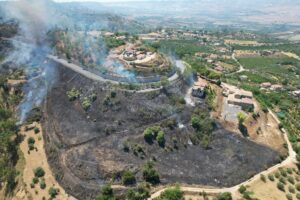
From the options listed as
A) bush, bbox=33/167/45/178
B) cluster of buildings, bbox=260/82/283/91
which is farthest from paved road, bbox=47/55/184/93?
cluster of buildings, bbox=260/82/283/91

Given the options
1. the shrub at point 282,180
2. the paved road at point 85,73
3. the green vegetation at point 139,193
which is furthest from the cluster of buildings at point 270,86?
the green vegetation at point 139,193

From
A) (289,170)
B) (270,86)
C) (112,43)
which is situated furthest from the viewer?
(270,86)

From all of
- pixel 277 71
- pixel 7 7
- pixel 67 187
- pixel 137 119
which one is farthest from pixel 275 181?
pixel 7 7

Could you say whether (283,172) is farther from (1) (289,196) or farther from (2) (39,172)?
(2) (39,172)

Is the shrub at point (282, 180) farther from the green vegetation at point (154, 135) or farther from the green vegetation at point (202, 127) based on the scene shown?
the green vegetation at point (154, 135)

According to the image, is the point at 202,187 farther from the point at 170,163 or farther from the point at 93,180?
the point at 93,180

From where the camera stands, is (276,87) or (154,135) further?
(276,87)

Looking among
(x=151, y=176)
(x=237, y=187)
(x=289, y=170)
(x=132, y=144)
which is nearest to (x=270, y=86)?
(x=289, y=170)
